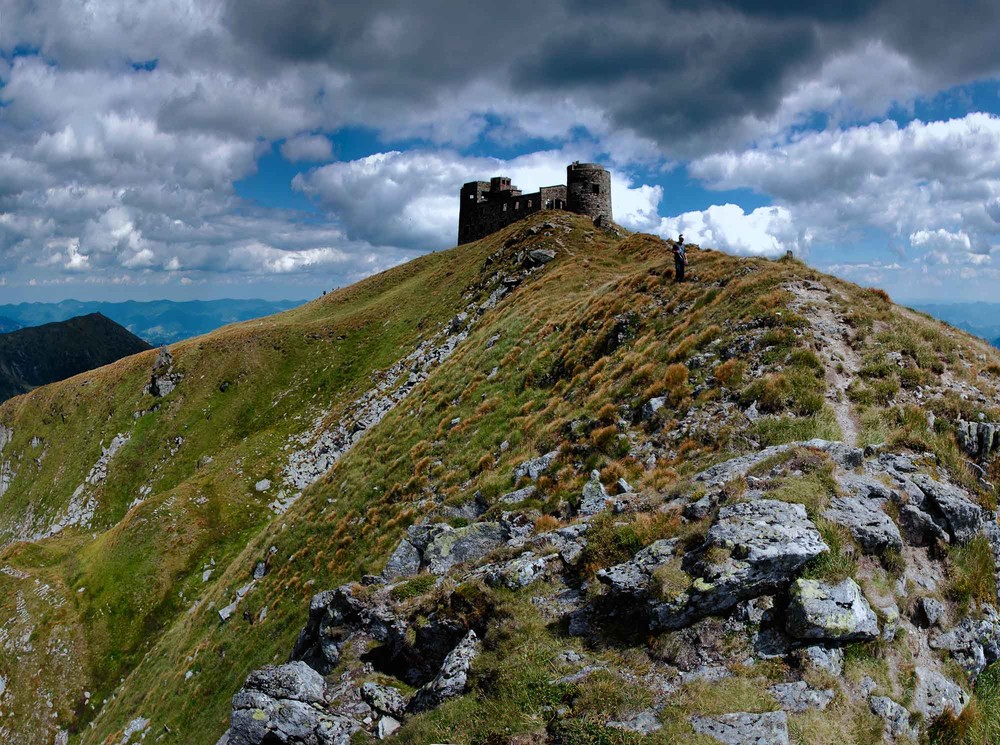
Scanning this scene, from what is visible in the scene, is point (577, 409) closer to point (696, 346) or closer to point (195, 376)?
point (696, 346)

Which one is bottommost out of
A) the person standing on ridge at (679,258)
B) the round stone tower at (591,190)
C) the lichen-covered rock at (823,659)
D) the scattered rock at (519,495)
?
the lichen-covered rock at (823,659)

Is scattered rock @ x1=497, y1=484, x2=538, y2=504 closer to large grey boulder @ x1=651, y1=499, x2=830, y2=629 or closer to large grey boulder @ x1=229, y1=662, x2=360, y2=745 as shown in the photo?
large grey boulder @ x1=229, y1=662, x2=360, y2=745

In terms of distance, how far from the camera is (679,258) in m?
31.1

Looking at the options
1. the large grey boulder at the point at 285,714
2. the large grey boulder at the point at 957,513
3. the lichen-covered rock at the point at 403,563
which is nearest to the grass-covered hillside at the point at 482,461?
the large grey boulder at the point at 957,513

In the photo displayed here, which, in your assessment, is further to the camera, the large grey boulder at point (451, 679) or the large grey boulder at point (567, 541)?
the large grey boulder at point (567, 541)

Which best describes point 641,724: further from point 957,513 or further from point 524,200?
point 524,200

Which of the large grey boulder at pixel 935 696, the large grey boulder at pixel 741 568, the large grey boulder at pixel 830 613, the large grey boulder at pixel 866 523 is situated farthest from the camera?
the large grey boulder at pixel 866 523

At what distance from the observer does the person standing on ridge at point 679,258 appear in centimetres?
3081

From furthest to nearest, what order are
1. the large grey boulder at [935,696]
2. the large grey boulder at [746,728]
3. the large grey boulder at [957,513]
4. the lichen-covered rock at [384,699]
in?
the lichen-covered rock at [384,699], the large grey boulder at [957,513], the large grey boulder at [935,696], the large grey boulder at [746,728]

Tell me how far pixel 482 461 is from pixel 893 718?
18667 millimetres

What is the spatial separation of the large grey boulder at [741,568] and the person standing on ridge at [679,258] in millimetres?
23010

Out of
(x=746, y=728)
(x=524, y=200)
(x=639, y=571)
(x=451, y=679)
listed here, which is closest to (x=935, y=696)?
(x=746, y=728)

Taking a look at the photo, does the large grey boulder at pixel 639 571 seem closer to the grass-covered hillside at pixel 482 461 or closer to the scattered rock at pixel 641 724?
the grass-covered hillside at pixel 482 461

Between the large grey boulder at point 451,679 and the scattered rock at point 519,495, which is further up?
the scattered rock at point 519,495
